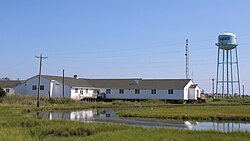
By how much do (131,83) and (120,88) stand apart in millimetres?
2456

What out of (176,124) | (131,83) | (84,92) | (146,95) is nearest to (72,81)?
(84,92)

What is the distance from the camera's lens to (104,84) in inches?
3226

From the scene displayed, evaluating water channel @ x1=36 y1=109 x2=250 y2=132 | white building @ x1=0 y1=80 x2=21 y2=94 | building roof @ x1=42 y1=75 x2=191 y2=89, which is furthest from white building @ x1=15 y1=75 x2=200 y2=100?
water channel @ x1=36 y1=109 x2=250 y2=132

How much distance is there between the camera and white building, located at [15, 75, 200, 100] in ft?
238

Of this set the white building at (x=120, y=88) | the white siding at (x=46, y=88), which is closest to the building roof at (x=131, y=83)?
the white building at (x=120, y=88)

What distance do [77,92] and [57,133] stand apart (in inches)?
2112

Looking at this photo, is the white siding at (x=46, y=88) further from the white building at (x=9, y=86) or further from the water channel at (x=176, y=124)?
the water channel at (x=176, y=124)

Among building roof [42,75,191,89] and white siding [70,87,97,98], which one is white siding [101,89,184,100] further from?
white siding [70,87,97,98]

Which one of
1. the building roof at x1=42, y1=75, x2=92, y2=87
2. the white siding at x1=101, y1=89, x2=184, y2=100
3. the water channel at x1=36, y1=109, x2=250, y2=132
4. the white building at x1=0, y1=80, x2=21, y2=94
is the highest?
the building roof at x1=42, y1=75, x2=92, y2=87

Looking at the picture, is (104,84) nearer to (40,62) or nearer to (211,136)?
(40,62)

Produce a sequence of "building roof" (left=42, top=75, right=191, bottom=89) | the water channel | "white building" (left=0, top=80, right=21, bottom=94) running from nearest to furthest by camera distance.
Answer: the water channel → "building roof" (left=42, top=75, right=191, bottom=89) → "white building" (left=0, top=80, right=21, bottom=94)

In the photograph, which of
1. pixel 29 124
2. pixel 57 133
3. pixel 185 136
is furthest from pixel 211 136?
pixel 29 124

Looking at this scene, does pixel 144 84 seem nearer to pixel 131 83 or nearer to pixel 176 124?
pixel 131 83

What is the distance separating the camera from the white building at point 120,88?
72.6m
